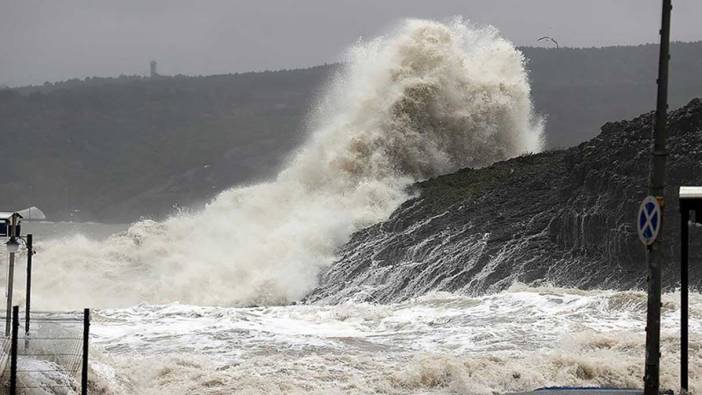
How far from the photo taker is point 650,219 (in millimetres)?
9984

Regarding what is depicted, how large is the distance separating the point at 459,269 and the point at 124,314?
7511mm

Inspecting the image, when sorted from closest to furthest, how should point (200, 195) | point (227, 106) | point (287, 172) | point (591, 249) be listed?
point (591, 249), point (287, 172), point (200, 195), point (227, 106)

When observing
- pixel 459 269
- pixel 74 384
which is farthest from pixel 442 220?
pixel 74 384

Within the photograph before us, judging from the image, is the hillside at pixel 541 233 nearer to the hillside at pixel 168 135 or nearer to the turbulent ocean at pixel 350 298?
the turbulent ocean at pixel 350 298

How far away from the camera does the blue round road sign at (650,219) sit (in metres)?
9.85

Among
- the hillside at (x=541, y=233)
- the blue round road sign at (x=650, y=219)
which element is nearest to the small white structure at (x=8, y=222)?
the blue round road sign at (x=650, y=219)

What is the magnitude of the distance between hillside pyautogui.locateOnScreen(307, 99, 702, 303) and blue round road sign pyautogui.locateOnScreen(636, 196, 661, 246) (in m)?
10.3

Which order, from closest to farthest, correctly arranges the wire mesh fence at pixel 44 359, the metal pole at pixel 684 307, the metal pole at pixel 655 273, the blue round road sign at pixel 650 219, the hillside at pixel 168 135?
1. the blue round road sign at pixel 650 219
2. the metal pole at pixel 655 273
3. the wire mesh fence at pixel 44 359
4. the metal pole at pixel 684 307
5. the hillside at pixel 168 135

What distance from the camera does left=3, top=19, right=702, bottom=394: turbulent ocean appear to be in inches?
515

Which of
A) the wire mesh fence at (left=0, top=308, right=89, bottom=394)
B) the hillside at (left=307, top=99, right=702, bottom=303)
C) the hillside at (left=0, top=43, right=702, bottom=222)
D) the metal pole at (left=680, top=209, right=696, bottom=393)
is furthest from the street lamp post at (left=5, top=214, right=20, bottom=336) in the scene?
the hillside at (left=0, top=43, right=702, bottom=222)

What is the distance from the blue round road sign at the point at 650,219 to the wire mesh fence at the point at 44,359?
5.34m

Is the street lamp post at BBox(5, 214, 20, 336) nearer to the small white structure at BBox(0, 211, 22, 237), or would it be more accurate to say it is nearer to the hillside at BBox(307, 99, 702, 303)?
the small white structure at BBox(0, 211, 22, 237)

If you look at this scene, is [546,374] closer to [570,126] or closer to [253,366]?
[253,366]

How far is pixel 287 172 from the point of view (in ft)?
122
